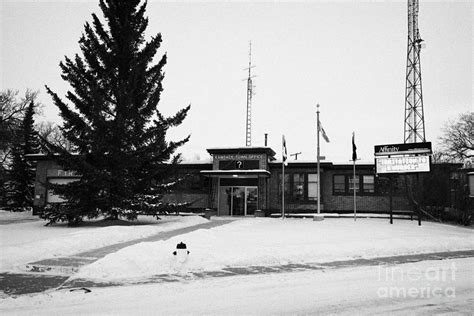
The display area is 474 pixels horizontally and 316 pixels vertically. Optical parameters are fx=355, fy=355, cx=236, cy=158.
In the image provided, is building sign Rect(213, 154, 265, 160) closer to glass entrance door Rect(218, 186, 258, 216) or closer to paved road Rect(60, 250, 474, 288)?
glass entrance door Rect(218, 186, 258, 216)

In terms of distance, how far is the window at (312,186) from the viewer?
98.7ft

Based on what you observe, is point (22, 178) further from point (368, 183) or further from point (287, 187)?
point (368, 183)

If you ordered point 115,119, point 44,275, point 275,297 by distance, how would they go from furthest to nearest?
point 115,119
point 44,275
point 275,297

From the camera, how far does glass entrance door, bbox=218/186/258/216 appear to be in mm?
29750

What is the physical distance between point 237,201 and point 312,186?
6.50 m

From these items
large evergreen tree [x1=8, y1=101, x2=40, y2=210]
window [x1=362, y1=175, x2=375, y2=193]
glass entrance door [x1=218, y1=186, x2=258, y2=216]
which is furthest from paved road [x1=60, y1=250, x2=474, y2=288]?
large evergreen tree [x1=8, y1=101, x2=40, y2=210]

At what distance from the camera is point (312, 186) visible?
1188 inches

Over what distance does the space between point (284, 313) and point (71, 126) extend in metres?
17.8

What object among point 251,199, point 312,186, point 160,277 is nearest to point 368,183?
point 312,186

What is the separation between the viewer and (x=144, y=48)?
20922mm

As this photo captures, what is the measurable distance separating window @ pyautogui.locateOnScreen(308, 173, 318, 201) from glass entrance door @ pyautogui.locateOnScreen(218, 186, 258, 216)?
462cm

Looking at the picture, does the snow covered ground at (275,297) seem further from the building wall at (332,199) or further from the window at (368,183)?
the window at (368,183)

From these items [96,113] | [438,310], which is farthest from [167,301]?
[96,113]

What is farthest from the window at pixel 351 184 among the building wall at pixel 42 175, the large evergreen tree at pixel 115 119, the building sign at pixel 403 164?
the building wall at pixel 42 175
